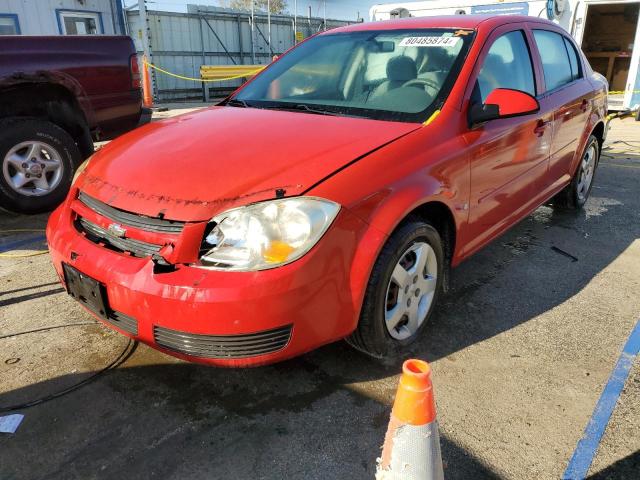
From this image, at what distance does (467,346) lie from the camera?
2812 millimetres

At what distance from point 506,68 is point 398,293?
1817mm

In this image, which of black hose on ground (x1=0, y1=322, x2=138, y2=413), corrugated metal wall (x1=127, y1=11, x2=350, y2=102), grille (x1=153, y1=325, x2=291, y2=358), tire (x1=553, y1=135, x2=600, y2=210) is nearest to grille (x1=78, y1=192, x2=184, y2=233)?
grille (x1=153, y1=325, x2=291, y2=358)

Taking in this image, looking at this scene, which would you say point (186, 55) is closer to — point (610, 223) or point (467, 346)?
point (610, 223)

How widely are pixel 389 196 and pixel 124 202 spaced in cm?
116

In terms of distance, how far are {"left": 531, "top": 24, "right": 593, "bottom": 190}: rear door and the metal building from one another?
11954 millimetres

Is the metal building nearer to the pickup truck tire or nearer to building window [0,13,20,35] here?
building window [0,13,20,35]

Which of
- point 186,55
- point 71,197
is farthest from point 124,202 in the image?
point 186,55

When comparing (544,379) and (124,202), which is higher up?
(124,202)

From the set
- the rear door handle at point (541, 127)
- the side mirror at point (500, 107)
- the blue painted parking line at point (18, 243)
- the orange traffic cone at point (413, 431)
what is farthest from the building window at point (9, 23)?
the orange traffic cone at point (413, 431)

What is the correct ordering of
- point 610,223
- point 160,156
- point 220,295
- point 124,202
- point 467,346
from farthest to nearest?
1. point 610,223
2. point 467,346
3. point 160,156
4. point 124,202
5. point 220,295

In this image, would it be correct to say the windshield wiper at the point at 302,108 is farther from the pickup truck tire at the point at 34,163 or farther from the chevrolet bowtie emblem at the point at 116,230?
the pickup truck tire at the point at 34,163

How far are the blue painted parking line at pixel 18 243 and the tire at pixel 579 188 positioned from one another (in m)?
4.70

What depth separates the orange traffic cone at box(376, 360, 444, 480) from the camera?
5.03ft

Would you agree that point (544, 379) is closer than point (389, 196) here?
No
